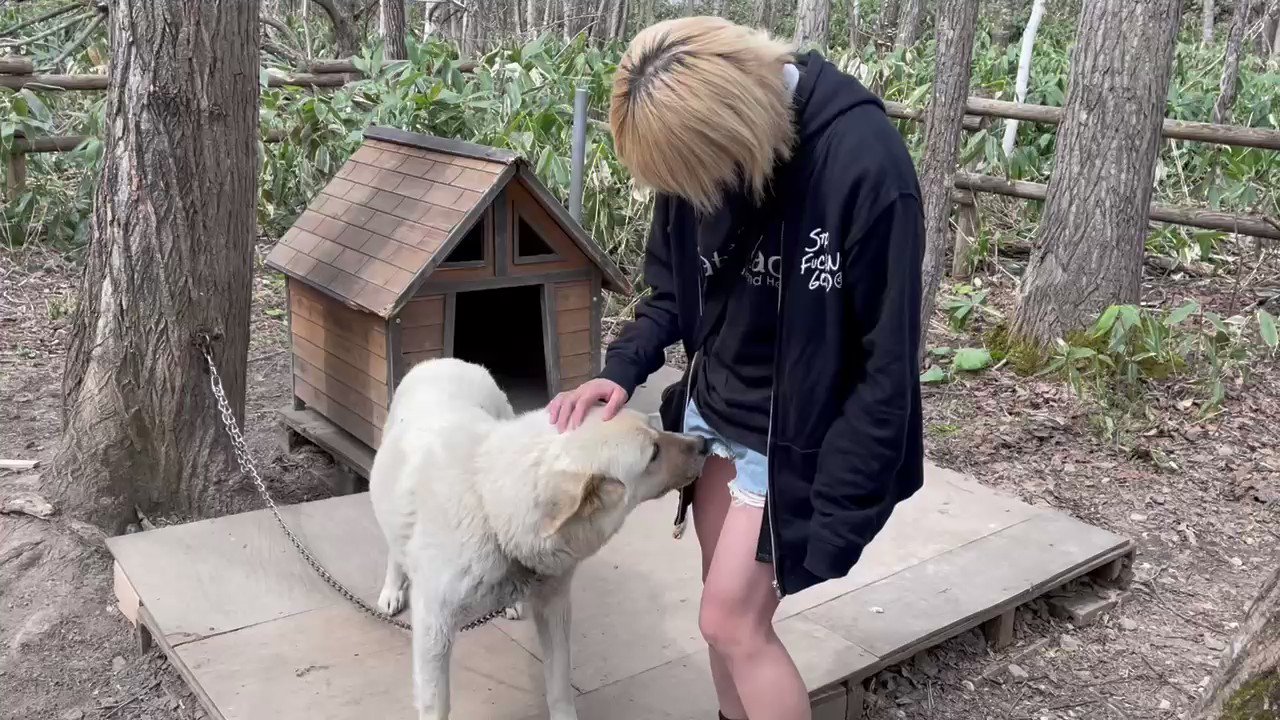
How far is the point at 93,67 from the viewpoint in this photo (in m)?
9.49

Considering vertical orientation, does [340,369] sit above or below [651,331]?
below

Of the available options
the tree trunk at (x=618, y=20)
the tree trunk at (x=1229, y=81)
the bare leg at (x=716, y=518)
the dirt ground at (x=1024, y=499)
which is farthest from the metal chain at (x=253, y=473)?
the tree trunk at (x=618, y=20)

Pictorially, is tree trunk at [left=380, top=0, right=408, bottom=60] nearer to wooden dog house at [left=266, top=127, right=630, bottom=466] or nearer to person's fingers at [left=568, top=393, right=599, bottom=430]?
wooden dog house at [left=266, top=127, right=630, bottom=466]

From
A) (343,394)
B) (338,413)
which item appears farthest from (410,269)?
(338,413)

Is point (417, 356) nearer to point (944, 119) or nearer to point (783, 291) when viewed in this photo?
point (783, 291)

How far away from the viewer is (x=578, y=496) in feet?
7.18

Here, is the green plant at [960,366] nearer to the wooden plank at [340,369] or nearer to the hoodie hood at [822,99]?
the wooden plank at [340,369]

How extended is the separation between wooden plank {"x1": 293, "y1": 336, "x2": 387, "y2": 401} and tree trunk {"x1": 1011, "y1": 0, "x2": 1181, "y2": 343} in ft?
13.6

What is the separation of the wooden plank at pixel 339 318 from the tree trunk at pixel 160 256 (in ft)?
1.61

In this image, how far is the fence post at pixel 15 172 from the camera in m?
7.36

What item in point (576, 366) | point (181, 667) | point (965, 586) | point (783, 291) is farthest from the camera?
point (576, 366)

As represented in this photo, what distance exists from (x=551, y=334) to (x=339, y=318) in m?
0.93

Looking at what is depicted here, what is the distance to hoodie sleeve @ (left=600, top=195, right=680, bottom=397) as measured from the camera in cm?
246

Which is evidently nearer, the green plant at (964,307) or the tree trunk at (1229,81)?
the green plant at (964,307)
